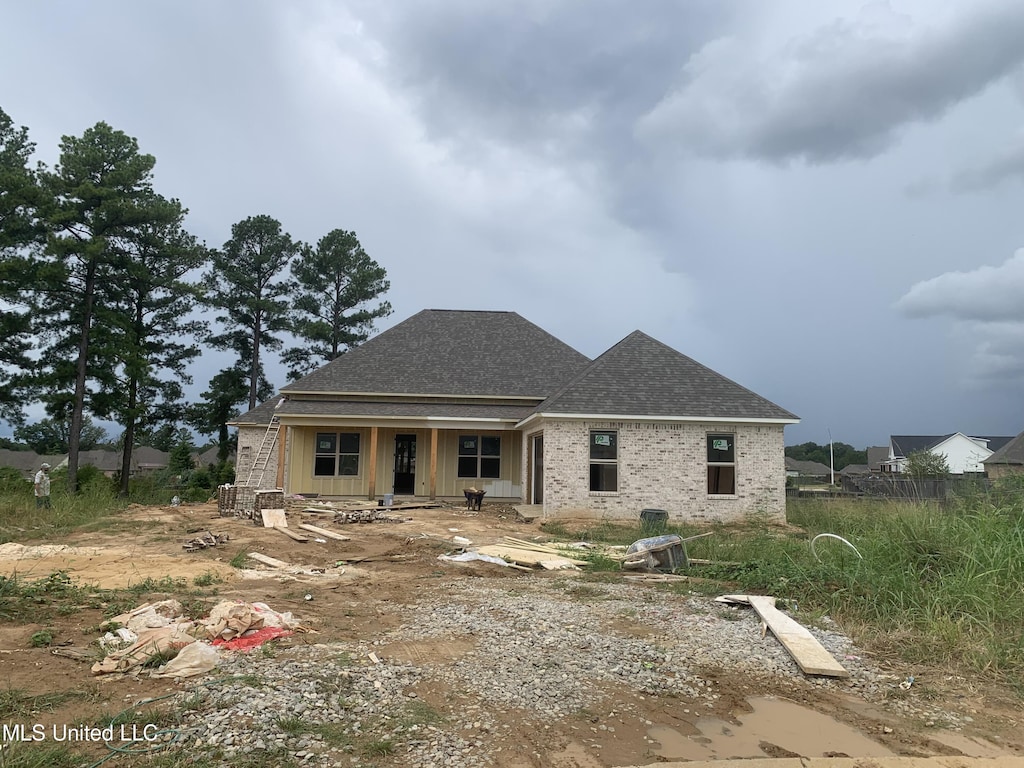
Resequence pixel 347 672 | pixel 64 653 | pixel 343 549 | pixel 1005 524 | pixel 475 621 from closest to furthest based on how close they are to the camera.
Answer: pixel 347 672 < pixel 64 653 < pixel 475 621 < pixel 1005 524 < pixel 343 549

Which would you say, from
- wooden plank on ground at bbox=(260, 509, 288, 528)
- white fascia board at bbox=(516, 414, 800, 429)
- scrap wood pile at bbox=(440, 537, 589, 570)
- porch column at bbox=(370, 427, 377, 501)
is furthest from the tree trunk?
scrap wood pile at bbox=(440, 537, 589, 570)

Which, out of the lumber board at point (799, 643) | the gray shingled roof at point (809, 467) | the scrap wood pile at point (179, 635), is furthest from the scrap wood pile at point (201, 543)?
the gray shingled roof at point (809, 467)

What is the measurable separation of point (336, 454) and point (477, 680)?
1782 centimetres

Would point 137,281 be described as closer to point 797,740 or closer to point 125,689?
point 125,689

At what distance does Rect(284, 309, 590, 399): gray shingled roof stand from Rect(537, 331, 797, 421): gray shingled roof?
4.86m

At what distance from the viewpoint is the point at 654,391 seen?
17141 mm

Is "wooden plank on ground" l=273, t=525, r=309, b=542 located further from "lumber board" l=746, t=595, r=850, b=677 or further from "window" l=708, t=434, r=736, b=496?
"window" l=708, t=434, r=736, b=496

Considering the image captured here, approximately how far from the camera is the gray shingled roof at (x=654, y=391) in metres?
16.3

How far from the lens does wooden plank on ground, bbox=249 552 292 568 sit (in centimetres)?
995

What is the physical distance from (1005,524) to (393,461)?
1770 cm

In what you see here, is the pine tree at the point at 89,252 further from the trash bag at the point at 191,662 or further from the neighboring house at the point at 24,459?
the neighboring house at the point at 24,459

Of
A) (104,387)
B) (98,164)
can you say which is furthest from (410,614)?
(98,164)

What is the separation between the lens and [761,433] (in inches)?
648

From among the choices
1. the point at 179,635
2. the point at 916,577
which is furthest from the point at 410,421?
the point at 916,577
